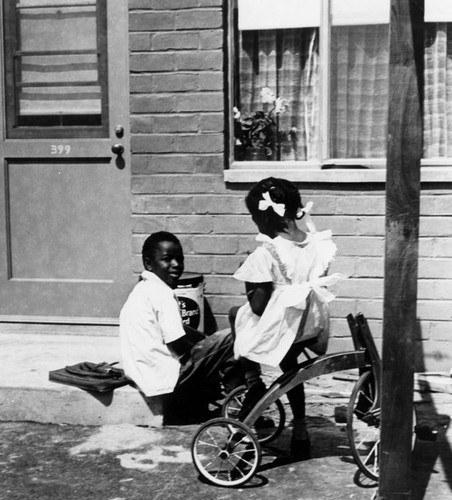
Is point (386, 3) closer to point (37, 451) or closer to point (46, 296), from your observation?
point (46, 296)

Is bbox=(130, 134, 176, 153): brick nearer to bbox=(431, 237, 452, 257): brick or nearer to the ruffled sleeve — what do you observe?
bbox=(431, 237, 452, 257): brick

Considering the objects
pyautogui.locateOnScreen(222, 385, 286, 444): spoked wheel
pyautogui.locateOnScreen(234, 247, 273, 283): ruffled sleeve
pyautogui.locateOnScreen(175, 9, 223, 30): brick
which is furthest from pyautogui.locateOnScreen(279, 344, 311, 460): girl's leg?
pyautogui.locateOnScreen(175, 9, 223, 30): brick

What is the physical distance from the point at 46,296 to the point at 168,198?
1275 mm

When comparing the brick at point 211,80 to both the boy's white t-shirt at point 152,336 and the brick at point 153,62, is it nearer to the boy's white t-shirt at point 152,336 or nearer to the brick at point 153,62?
the brick at point 153,62

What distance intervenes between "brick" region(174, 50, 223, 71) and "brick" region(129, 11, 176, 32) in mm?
215

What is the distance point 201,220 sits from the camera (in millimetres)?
6449

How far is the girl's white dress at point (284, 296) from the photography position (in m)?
4.43

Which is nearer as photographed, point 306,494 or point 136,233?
point 306,494

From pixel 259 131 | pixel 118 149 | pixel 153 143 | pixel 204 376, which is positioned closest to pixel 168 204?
pixel 153 143

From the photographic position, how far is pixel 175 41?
638 cm

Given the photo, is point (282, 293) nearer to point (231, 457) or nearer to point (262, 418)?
point (231, 457)

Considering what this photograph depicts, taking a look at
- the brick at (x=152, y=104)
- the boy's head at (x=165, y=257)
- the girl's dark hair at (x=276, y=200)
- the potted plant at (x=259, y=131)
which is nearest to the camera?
the girl's dark hair at (x=276, y=200)

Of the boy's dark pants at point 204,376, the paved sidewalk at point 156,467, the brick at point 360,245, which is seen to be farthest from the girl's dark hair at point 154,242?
the brick at point 360,245

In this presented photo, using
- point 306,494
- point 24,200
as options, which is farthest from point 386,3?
point 306,494
